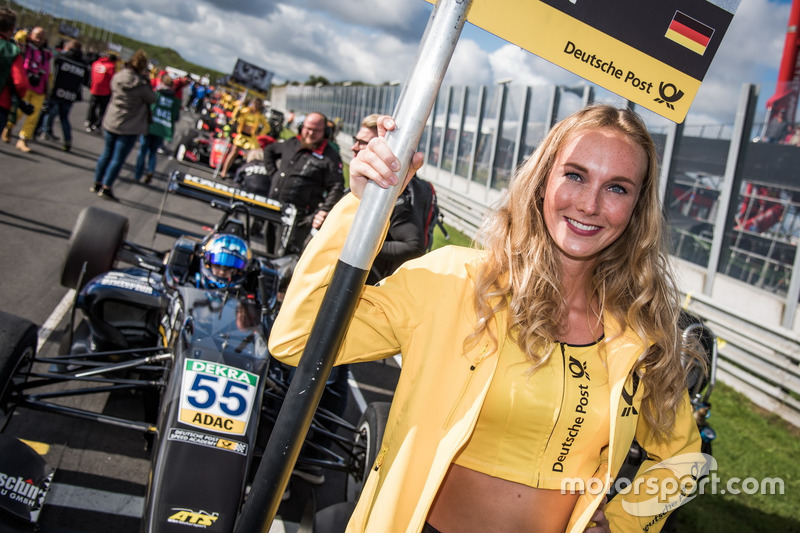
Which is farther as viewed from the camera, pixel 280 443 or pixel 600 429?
pixel 600 429

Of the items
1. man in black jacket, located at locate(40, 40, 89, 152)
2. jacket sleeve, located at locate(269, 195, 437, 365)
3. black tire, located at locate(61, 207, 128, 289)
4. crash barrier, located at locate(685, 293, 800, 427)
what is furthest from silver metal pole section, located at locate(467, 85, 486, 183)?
jacket sleeve, located at locate(269, 195, 437, 365)

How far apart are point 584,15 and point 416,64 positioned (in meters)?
0.42

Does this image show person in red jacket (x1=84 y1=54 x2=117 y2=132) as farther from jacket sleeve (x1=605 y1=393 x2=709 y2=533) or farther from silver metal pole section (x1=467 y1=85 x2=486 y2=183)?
jacket sleeve (x1=605 y1=393 x2=709 y2=533)

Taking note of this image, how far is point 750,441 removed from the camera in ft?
18.2

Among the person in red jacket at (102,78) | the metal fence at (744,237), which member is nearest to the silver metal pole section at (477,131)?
the metal fence at (744,237)

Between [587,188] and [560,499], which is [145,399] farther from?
[587,188]

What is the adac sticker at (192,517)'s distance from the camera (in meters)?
2.51

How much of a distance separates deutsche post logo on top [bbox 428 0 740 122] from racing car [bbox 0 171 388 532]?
2318 mm

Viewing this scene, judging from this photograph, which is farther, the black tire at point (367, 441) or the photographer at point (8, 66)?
the photographer at point (8, 66)

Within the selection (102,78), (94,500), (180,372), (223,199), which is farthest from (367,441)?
(102,78)

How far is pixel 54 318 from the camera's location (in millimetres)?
5070

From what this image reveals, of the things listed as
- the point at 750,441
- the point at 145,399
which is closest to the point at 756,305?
the point at 750,441

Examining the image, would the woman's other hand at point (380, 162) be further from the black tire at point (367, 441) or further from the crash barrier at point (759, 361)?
the crash barrier at point (759, 361)

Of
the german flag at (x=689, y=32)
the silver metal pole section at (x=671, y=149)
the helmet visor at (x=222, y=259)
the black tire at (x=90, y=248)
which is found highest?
the silver metal pole section at (x=671, y=149)
